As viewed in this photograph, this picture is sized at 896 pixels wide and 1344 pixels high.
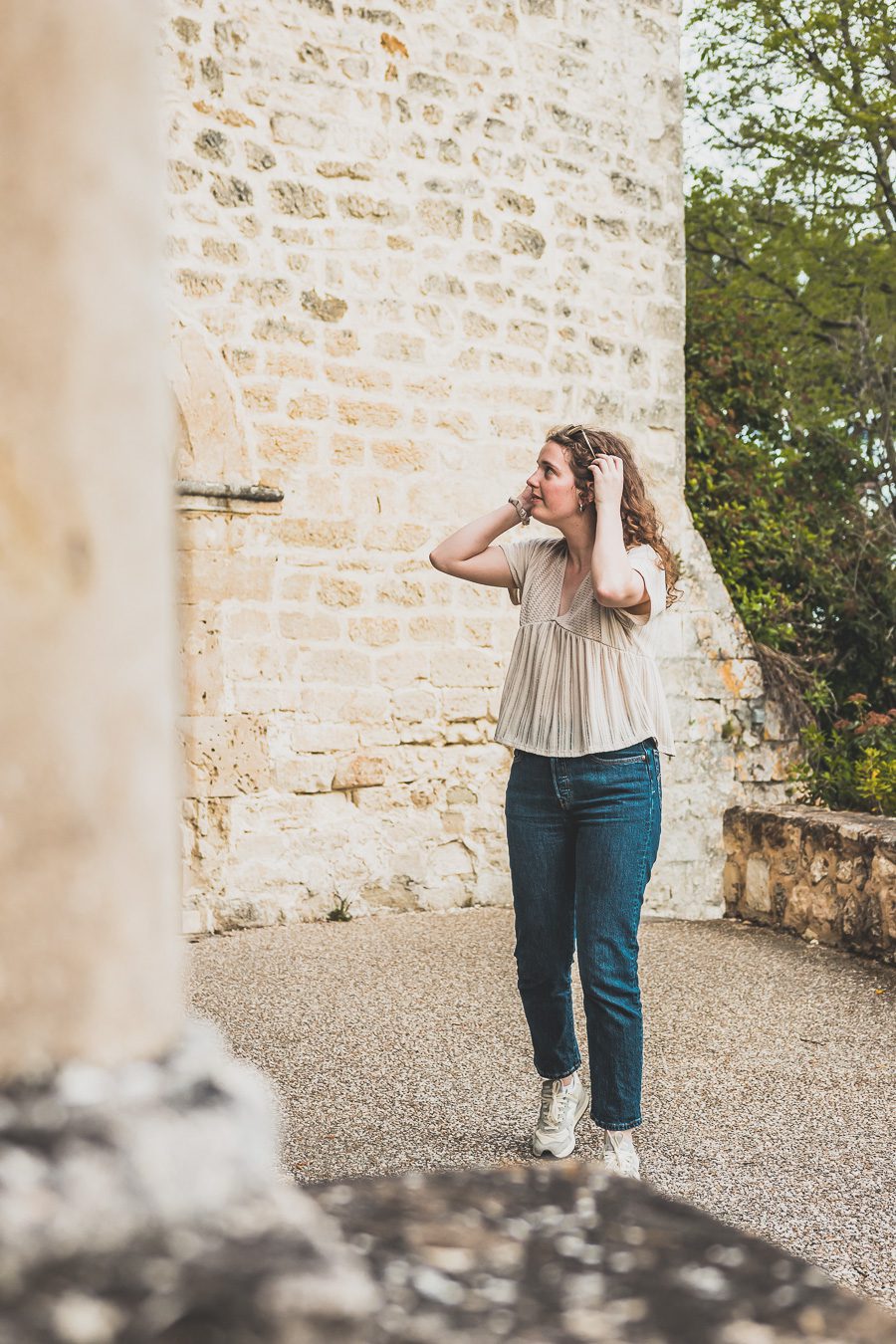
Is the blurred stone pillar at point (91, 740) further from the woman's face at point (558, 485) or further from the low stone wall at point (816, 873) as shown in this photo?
the low stone wall at point (816, 873)

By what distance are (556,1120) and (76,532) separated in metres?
2.83

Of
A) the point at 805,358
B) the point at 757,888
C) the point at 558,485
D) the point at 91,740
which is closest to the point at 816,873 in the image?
the point at 757,888

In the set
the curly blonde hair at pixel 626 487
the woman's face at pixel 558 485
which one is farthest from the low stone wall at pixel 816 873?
the woman's face at pixel 558 485

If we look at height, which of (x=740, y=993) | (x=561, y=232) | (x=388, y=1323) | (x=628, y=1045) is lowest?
(x=740, y=993)

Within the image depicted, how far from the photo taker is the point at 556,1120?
3.23 metres

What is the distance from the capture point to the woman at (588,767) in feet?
9.77

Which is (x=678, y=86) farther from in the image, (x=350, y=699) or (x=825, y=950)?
(x=825, y=950)

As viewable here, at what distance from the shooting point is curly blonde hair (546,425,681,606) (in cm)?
316

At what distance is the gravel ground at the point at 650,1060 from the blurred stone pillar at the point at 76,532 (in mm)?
2300

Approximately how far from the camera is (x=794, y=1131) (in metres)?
3.49

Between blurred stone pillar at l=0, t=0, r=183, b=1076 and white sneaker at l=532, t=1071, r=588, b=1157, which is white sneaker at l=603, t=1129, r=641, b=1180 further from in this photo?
blurred stone pillar at l=0, t=0, r=183, b=1076

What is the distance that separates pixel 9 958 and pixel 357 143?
6175 mm

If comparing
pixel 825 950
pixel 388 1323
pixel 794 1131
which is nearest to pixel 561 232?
pixel 825 950

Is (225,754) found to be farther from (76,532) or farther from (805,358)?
(805,358)
